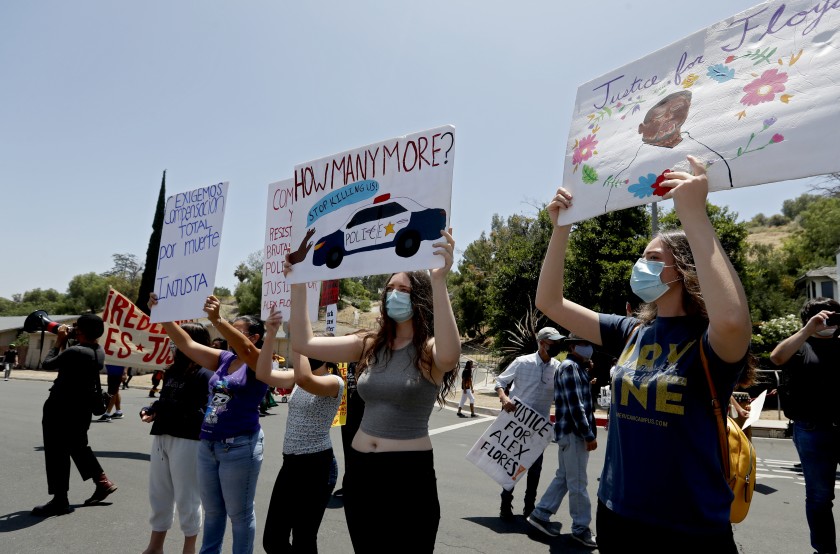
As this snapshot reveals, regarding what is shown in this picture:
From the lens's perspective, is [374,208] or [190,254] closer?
[374,208]

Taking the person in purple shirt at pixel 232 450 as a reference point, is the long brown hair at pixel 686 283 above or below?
above

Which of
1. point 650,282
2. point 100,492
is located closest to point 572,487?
point 650,282

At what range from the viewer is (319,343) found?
322cm

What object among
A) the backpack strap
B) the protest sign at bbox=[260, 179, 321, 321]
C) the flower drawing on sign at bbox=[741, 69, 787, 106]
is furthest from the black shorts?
the flower drawing on sign at bbox=[741, 69, 787, 106]

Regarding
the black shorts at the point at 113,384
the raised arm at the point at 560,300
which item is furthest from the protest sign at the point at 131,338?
the black shorts at the point at 113,384

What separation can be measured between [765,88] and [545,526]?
4.65 meters

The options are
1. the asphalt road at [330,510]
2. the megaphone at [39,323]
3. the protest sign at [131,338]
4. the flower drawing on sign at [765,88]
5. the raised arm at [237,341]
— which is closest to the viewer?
the flower drawing on sign at [765,88]

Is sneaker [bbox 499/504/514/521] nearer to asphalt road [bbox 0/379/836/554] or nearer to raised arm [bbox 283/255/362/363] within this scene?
asphalt road [bbox 0/379/836/554]

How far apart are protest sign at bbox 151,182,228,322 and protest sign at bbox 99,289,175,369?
1.13 metres

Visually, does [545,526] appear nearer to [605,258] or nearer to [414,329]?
[414,329]

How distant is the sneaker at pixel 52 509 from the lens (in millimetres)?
5906

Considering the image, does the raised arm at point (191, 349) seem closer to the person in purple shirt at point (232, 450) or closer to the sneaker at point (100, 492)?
the person in purple shirt at point (232, 450)

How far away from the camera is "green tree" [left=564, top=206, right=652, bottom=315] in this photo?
22328 mm

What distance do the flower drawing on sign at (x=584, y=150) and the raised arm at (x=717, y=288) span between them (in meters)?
0.78
